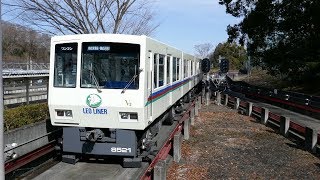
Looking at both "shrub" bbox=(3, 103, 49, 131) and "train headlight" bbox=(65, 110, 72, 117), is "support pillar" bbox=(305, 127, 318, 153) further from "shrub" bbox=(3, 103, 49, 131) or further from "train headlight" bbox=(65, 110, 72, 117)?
"shrub" bbox=(3, 103, 49, 131)

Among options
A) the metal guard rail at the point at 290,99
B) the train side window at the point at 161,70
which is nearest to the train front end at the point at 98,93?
the train side window at the point at 161,70

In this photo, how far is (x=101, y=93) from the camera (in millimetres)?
9086

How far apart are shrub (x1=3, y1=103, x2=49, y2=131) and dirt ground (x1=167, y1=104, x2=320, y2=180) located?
183 inches

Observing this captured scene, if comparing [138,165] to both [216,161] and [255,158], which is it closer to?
[216,161]

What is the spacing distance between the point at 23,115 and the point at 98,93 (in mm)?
3919

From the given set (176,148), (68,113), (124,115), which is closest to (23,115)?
(68,113)

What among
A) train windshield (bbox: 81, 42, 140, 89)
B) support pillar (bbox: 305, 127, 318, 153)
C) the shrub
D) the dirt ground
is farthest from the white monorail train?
support pillar (bbox: 305, 127, 318, 153)

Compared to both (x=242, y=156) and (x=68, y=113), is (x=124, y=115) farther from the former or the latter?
(x=242, y=156)

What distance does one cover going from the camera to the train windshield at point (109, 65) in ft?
29.7

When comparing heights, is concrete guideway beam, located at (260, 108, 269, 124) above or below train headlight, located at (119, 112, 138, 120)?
below

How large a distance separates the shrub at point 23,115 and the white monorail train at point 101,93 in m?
2.26

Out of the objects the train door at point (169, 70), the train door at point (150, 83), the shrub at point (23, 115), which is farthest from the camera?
the train door at point (169, 70)

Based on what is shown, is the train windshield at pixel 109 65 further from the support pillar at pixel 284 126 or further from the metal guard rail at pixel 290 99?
the metal guard rail at pixel 290 99

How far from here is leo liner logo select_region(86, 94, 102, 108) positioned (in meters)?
9.11
